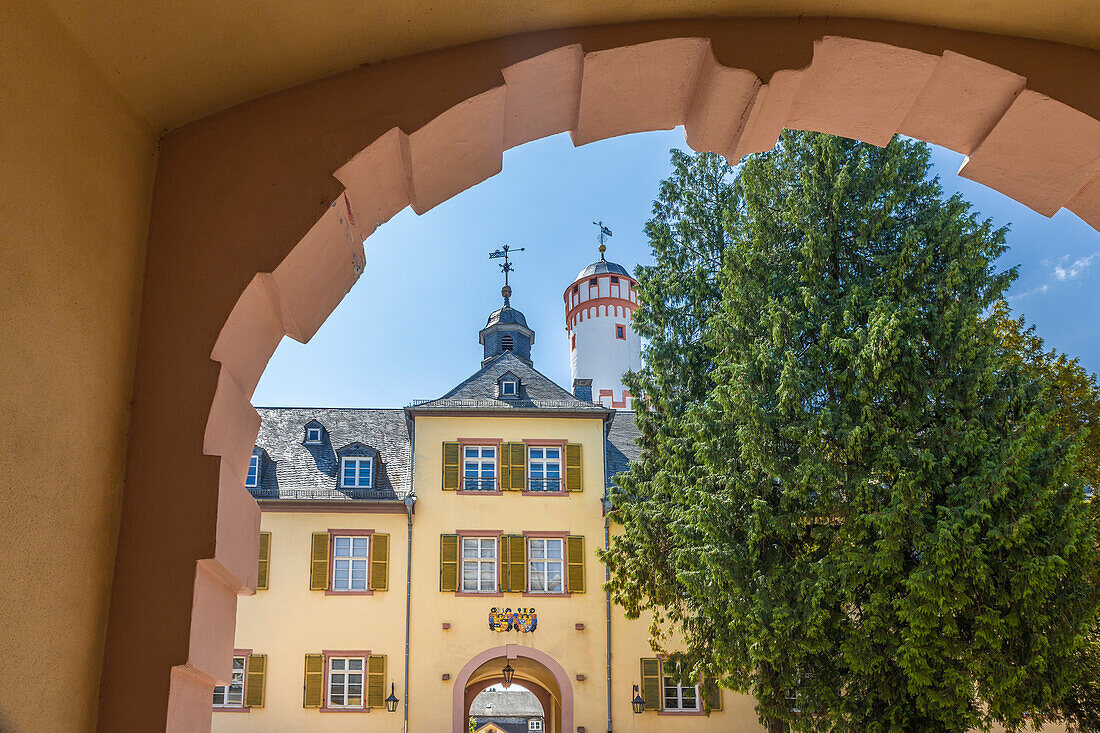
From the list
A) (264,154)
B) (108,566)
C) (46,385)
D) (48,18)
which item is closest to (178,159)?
(264,154)

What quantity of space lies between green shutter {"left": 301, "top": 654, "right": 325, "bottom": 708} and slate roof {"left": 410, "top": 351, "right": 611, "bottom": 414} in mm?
6241

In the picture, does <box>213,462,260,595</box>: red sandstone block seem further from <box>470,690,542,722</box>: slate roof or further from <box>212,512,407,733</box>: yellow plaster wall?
<box>470,690,542,722</box>: slate roof

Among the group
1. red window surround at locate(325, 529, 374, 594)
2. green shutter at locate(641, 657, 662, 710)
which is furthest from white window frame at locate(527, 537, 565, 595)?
red window surround at locate(325, 529, 374, 594)

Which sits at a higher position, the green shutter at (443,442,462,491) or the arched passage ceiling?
the green shutter at (443,442,462,491)

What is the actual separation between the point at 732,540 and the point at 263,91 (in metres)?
14.8

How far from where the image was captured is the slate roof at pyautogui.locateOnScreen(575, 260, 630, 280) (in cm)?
5428

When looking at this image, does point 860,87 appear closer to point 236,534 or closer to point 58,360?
point 236,534

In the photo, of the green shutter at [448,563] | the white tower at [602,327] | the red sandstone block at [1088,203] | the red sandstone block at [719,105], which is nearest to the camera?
the red sandstone block at [719,105]

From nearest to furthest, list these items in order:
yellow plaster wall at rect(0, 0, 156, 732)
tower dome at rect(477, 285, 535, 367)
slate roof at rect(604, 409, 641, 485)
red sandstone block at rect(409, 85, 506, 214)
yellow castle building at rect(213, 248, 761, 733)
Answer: yellow plaster wall at rect(0, 0, 156, 732)
red sandstone block at rect(409, 85, 506, 214)
yellow castle building at rect(213, 248, 761, 733)
slate roof at rect(604, 409, 641, 485)
tower dome at rect(477, 285, 535, 367)

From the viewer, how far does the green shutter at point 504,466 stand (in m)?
25.3

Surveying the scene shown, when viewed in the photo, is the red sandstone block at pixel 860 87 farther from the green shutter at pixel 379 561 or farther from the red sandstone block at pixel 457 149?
the green shutter at pixel 379 561

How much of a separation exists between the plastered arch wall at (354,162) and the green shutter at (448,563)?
890 inches

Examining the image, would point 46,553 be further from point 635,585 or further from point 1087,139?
point 635,585

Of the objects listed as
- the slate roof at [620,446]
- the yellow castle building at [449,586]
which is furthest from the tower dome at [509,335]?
the yellow castle building at [449,586]
